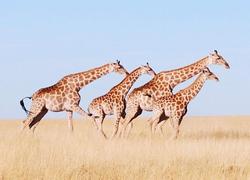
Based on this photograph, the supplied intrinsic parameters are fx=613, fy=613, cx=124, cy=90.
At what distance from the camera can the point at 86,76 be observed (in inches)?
805

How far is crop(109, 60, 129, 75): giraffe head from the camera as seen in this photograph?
20516 mm

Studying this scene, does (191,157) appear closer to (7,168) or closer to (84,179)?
(84,179)

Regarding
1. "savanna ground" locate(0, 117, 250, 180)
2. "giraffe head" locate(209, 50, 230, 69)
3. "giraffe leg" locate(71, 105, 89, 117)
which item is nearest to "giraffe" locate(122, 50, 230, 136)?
"giraffe head" locate(209, 50, 230, 69)

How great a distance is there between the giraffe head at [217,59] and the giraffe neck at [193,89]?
977 millimetres

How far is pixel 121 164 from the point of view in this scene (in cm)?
1202

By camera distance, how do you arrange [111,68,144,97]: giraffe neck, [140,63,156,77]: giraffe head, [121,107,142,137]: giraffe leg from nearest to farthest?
[111,68,144,97]: giraffe neck, [121,107,142,137]: giraffe leg, [140,63,156,77]: giraffe head

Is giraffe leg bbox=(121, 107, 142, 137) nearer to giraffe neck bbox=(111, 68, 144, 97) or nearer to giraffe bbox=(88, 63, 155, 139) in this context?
giraffe bbox=(88, 63, 155, 139)

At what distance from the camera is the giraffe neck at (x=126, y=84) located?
19766mm

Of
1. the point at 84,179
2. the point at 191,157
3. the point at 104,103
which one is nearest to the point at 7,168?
the point at 84,179

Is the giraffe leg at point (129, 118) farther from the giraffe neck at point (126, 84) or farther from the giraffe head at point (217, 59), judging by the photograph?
the giraffe head at point (217, 59)

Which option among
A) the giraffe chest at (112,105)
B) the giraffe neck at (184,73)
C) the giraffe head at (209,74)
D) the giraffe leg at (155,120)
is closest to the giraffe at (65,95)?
the giraffe chest at (112,105)

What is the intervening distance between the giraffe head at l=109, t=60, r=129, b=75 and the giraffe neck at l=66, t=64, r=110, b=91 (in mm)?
124

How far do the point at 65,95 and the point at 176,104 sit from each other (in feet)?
12.2

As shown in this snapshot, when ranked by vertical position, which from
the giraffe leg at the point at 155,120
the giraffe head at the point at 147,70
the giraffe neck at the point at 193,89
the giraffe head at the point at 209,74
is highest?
the giraffe head at the point at 147,70
